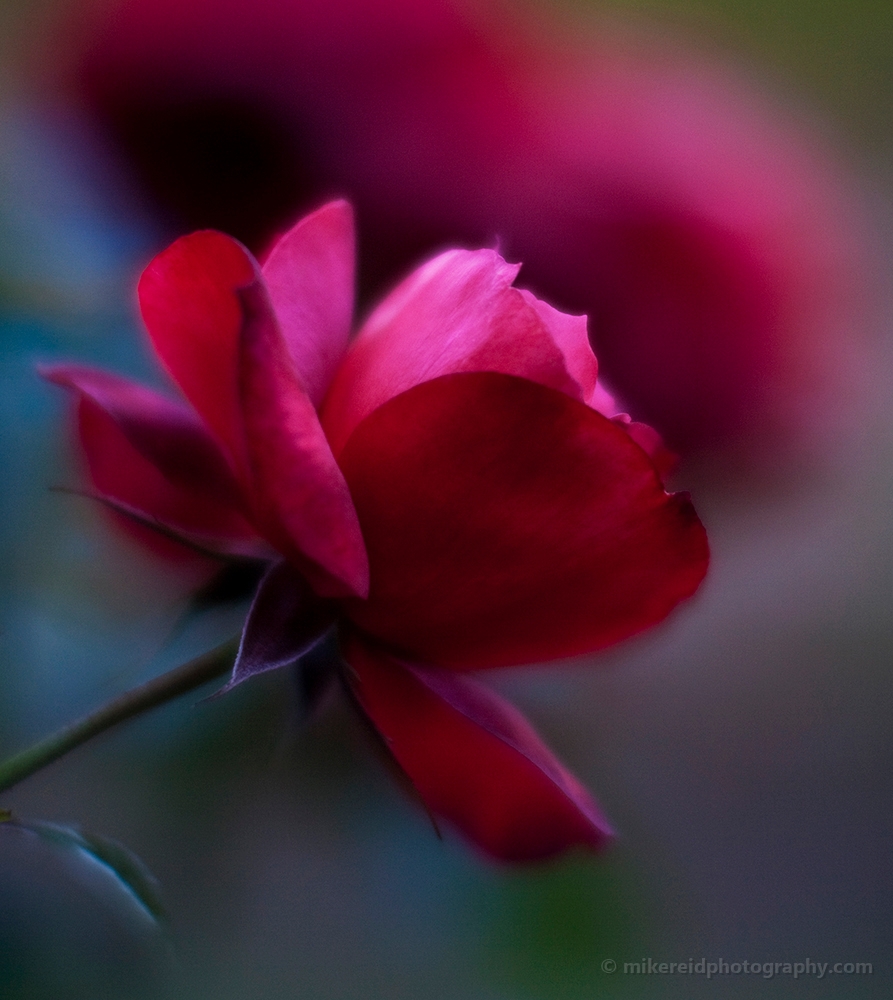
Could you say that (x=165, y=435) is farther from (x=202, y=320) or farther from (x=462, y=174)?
(x=462, y=174)

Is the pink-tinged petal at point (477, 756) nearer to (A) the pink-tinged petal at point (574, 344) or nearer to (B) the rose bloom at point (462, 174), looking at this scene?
(A) the pink-tinged petal at point (574, 344)

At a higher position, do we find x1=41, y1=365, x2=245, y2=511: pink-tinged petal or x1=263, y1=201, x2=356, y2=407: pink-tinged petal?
x1=263, y1=201, x2=356, y2=407: pink-tinged petal

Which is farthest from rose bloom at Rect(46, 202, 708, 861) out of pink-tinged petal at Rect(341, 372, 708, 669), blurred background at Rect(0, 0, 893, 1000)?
blurred background at Rect(0, 0, 893, 1000)

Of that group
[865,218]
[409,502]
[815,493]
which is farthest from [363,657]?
[865,218]

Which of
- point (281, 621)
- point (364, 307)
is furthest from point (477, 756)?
point (364, 307)

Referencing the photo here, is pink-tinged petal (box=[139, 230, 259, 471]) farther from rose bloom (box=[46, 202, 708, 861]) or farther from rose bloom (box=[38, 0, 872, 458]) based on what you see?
rose bloom (box=[38, 0, 872, 458])
